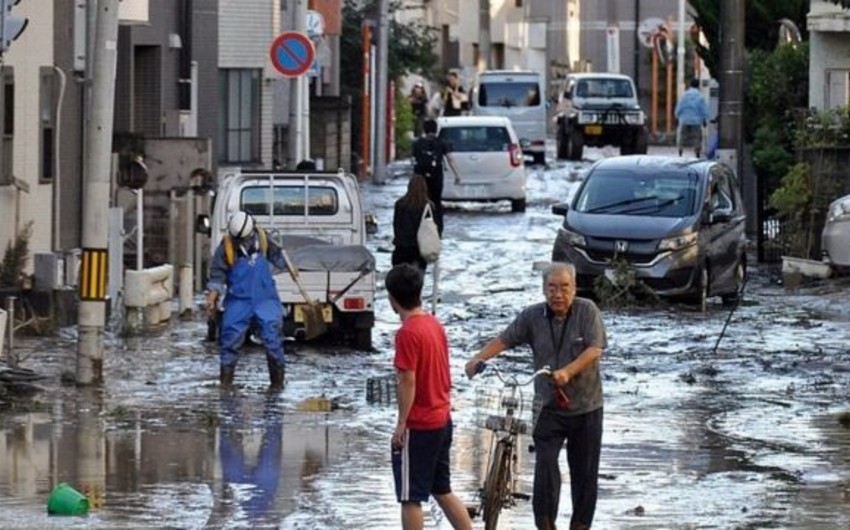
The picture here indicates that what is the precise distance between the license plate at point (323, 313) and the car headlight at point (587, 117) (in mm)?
33704

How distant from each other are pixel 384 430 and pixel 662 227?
9.93 metres

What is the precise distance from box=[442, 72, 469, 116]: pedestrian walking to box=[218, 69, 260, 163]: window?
2035 centimetres

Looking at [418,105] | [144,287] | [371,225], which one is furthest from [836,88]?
[418,105]

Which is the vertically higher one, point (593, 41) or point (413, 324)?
point (593, 41)

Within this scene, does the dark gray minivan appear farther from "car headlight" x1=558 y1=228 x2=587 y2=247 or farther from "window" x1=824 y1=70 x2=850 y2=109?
"window" x1=824 y1=70 x2=850 y2=109

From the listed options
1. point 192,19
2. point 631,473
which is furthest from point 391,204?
point 631,473

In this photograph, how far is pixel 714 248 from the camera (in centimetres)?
2605

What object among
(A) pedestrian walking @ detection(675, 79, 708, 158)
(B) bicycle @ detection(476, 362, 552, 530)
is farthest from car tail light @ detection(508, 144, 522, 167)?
(B) bicycle @ detection(476, 362, 552, 530)

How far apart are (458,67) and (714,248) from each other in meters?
58.7

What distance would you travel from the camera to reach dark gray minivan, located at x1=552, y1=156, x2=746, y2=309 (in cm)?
2542

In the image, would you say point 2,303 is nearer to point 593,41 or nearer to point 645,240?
point 645,240

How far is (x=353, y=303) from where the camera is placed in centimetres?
2127

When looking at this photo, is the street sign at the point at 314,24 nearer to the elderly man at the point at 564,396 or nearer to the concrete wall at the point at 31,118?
the concrete wall at the point at 31,118

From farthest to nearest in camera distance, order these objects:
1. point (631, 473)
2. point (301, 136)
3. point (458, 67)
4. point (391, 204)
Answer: point (458, 67)
point (391, 204)
point (301, 136)
point (631, 473)
